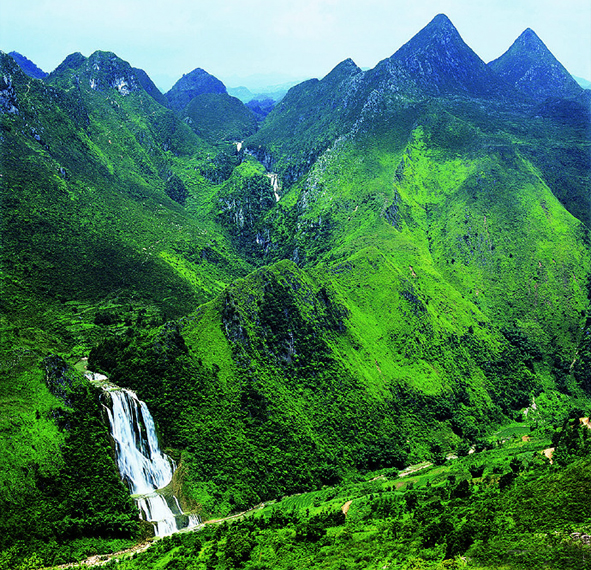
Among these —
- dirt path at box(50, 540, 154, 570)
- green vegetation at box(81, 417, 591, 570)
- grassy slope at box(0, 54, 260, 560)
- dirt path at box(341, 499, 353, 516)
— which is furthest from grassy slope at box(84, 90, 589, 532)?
grassy slope at box(0, 54, 260, 560)

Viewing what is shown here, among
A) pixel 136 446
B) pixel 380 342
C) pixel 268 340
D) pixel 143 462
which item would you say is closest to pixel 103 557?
pixel 143 462

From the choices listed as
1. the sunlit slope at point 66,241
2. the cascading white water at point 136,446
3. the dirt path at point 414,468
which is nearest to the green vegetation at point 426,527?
the dirt path at point 414,468

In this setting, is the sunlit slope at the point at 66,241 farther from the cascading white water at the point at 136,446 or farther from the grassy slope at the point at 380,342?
the cascading white water at the point at 136,446

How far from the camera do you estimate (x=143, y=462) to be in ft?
265

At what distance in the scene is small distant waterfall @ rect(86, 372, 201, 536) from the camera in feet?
244

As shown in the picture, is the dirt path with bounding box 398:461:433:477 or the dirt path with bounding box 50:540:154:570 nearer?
the dirt path with bounding box 50:540:154:570

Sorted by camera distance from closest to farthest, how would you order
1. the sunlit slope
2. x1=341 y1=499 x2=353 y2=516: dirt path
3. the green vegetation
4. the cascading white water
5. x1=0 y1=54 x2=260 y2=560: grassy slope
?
the green vegetation, x1=0 y1=54 x2=260 y2=560: grassy slope, x1=341 y1=499 x2=353 y2=516: dirt path, the cascading white water, the sunlit slope

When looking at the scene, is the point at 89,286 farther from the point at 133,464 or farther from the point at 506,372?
the point at 506,372

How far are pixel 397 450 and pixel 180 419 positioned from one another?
4380cm

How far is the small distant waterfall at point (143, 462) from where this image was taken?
244ft

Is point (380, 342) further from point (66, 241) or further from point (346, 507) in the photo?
point (66, 241)

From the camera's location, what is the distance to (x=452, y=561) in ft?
136

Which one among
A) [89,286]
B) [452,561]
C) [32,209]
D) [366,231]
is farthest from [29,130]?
[452,561]

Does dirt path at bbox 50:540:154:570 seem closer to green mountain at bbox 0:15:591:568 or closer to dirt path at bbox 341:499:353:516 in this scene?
green mountain at bbox 0:15:591:568
